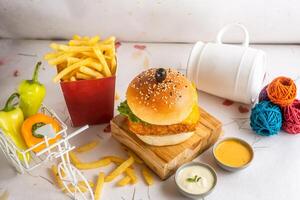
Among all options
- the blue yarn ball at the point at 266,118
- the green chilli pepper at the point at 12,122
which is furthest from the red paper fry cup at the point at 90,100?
the blue yarn ball at the point at 266,118

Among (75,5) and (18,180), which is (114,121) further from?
(75,5)

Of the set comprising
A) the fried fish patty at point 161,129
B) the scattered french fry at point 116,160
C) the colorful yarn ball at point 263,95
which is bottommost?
the scattered french fry at point 116,160

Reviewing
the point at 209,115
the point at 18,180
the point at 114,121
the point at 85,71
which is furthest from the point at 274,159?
the point at 18,180

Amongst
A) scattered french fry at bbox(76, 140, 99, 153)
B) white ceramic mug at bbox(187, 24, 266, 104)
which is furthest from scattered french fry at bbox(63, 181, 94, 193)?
white ceramic mug at bbox(187, 24, 266, 104)

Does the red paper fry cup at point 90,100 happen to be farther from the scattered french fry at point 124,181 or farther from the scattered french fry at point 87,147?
the scattered french fry at point 124,181

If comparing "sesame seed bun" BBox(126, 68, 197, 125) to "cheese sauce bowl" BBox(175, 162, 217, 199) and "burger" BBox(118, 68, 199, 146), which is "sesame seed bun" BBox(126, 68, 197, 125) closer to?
"burger" BBox(118, 68, 199, 146)

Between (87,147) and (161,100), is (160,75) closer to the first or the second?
(161,100)
